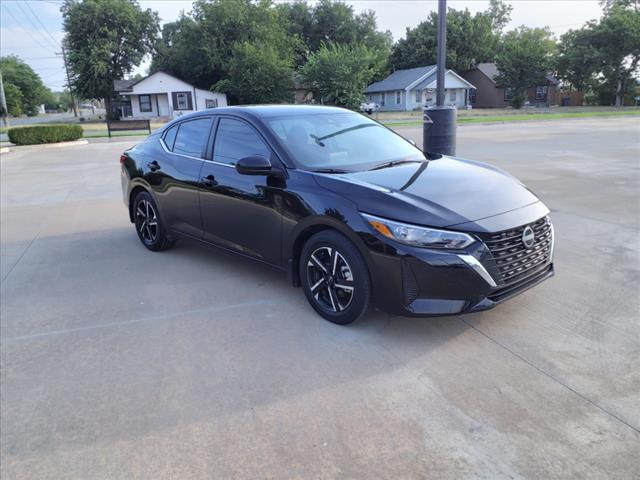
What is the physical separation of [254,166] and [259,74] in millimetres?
46725

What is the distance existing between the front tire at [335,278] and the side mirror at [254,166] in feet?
2.35

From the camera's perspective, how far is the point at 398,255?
348 cm

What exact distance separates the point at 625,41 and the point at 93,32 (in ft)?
187

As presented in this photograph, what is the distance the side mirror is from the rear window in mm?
1155

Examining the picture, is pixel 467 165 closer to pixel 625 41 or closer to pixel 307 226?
pixel 307 226

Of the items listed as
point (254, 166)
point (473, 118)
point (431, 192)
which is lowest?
point (431, 192)

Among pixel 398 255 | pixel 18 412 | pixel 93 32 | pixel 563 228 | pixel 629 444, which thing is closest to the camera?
pixel 629 444

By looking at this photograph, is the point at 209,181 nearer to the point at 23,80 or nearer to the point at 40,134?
the point at 40,134

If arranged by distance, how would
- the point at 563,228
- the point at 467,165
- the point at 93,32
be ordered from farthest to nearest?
the point at 93,32 < the point at 563,228 < the point at 467,165

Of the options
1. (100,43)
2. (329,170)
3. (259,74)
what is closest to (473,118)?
(259,74)

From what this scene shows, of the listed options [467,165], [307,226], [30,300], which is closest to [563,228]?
[467,165]

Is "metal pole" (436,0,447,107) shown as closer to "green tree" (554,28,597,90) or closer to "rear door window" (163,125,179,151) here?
"rear door window" (163,125,179,151)

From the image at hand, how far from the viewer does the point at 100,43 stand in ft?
178

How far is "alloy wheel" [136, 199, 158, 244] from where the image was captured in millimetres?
6157
